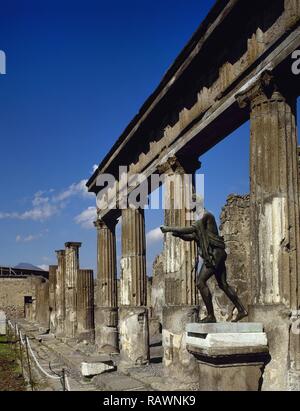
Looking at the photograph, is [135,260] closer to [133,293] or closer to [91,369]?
[133,293]

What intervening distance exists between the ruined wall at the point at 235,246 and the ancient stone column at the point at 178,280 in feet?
22.0

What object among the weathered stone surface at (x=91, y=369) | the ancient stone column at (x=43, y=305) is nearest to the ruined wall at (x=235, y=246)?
the weathered stone surface at (x=91, y=369)

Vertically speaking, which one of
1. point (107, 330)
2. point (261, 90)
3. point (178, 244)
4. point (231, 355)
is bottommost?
point (107, 330)

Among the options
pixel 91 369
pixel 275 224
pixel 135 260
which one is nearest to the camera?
pixel 275 224

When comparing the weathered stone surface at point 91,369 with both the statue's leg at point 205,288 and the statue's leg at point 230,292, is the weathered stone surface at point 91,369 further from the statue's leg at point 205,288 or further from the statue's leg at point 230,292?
the statue's leg at point 230,292

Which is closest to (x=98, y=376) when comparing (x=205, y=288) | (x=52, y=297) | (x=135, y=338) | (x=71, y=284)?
(x=135, y=338)

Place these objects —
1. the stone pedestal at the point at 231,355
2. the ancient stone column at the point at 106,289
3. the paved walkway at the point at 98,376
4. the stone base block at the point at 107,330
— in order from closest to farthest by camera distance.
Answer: the stone pedestal at the point at 231,355, the paved walkway at the point at 98,376, the stone base block at the point at 107,330, the ancient stone column at the point at 106,289

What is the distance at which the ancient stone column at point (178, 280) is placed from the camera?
377 inches

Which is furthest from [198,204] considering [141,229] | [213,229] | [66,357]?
[66,357]

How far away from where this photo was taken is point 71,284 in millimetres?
21188

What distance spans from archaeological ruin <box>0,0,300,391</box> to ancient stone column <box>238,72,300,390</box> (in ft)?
0.04

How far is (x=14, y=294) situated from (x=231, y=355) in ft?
120

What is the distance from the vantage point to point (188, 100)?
31.6 ft

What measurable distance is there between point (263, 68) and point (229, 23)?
111 cm
